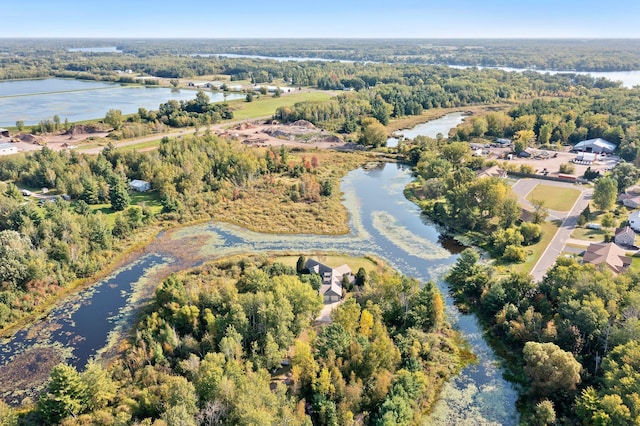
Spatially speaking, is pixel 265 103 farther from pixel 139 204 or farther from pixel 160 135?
pixel 139 204

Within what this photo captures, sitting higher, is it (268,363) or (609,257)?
(609,257)

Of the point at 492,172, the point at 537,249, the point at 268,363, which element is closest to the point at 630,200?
the point at 492,172

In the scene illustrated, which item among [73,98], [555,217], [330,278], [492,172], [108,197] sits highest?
[73,98]

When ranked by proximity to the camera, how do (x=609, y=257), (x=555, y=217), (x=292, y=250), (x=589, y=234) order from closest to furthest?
(x=609, y=257) < (x=292, y=250) < (x=589, y=234) < (x=555, y=217)

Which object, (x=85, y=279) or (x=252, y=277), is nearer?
(x=252, y=277)

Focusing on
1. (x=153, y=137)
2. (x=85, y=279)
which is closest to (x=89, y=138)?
(x=153, y=137)

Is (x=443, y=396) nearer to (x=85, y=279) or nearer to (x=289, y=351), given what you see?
(x=289, y=351)

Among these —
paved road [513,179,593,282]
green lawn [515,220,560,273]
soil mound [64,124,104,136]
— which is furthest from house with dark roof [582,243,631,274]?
soil mound [64,124,104,136]
